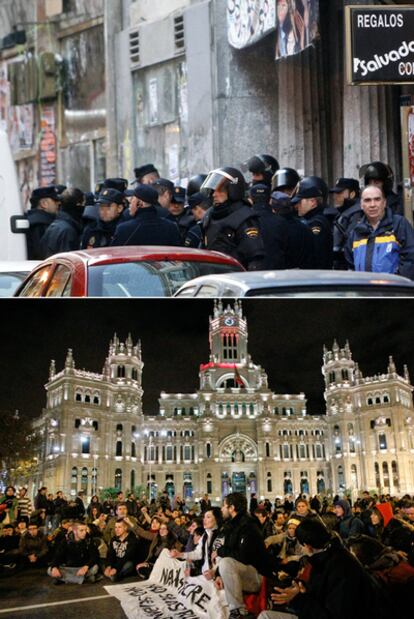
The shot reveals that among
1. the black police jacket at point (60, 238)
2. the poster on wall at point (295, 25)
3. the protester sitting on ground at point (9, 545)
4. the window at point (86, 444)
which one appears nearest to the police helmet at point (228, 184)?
the black police jacket at point (60, 238)

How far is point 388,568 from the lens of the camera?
502 cm

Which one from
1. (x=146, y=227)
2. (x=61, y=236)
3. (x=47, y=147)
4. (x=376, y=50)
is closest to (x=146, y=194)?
(x=146, y=227)

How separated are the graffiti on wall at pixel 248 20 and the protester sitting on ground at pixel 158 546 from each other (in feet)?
38.3

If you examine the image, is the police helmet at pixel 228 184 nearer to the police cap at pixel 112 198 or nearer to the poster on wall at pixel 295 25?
the police cap at pixel 112 198

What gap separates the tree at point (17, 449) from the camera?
5.31 meters

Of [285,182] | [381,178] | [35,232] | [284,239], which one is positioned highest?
[285,182]

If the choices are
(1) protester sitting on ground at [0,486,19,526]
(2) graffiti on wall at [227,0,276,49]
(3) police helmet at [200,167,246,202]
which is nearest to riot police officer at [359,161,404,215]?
(3) police helmet at [200,167,246,202]

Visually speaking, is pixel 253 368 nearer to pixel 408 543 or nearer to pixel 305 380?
pixel 305 380

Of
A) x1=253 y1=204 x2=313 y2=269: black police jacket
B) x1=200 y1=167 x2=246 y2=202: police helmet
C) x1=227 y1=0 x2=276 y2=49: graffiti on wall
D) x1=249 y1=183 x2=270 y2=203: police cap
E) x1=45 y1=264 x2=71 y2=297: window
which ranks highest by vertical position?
x1=227 y1=0 x2=276 y2=49: graffiti on wall

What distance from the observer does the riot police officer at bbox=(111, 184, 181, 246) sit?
9.16m

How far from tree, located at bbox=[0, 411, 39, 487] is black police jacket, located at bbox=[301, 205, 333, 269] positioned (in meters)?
4.74

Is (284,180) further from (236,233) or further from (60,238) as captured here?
(236,233)

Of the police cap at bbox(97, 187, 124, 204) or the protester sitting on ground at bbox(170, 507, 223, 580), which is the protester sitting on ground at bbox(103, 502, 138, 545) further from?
the police cap at bbox(97, 187, 124, 204)

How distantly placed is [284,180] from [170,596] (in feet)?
22.7
